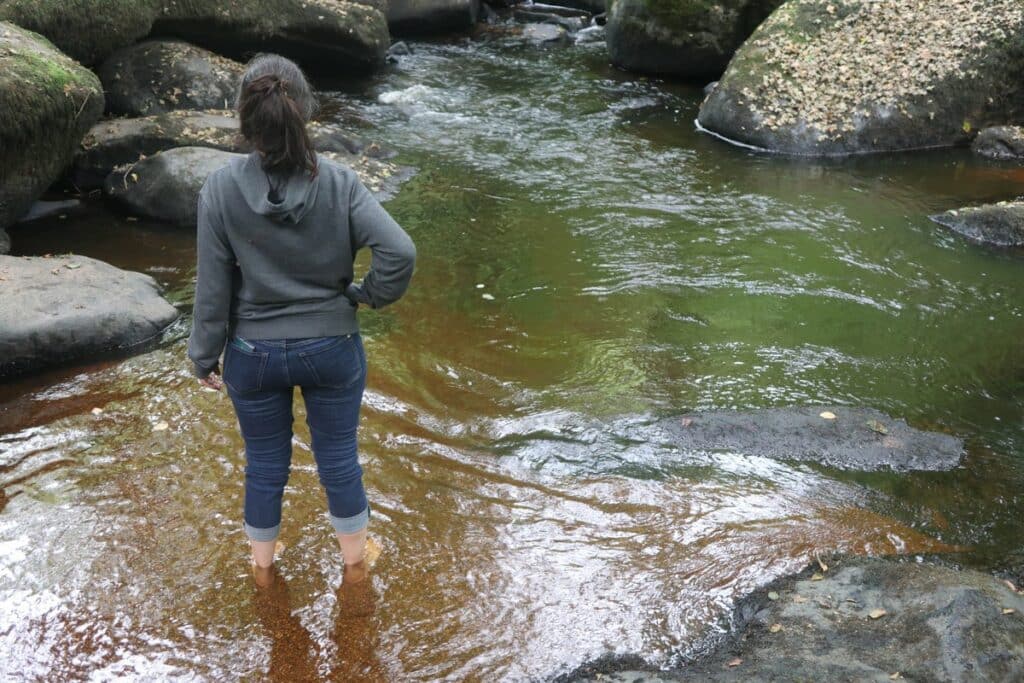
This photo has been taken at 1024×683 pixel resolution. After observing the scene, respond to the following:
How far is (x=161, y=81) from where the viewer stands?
35.2 feet

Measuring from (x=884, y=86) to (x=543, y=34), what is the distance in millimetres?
7285

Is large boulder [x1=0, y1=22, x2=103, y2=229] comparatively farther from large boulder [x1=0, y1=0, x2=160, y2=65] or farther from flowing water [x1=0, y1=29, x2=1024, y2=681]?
large boulder [x1=0, y1=0, x2=160, y2=65]

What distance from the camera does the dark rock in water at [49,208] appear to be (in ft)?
28.2

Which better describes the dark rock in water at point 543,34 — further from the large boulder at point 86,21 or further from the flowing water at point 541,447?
the flowing water at point 541,447

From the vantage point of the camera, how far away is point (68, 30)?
954 centimetres

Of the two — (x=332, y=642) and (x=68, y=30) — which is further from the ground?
(x=68, y=30)

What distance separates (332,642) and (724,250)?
5.63 meters

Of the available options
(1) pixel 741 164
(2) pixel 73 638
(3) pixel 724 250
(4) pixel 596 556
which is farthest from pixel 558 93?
(2) pixel 73 638

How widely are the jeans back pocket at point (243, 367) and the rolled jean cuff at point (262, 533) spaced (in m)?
0.73

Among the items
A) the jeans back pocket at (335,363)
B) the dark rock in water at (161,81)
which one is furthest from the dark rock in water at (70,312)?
the dark rock in water at (161,81)

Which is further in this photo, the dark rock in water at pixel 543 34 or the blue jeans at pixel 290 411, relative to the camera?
the dark rock in water at pixel 543 34

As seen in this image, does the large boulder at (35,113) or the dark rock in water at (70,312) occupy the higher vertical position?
the large boulder at (35,113)

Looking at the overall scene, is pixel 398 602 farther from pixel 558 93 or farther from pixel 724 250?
pixel 558 93

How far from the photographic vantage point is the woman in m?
3.14
